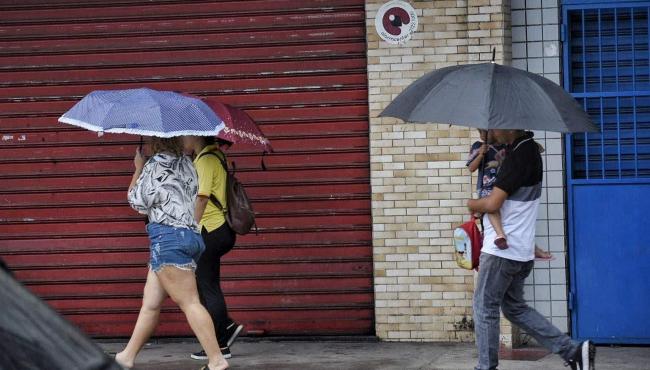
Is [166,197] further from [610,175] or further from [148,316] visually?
[610,175]

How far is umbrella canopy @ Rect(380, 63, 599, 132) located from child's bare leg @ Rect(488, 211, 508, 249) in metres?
0.73

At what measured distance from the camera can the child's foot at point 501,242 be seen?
7.71m

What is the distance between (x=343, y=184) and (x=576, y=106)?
2986 millimetres

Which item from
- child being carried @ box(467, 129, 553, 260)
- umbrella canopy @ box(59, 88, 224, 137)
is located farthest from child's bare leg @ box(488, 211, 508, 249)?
umbrella canopy @ box(59, 88, 224, 137)

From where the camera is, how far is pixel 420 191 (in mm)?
10078

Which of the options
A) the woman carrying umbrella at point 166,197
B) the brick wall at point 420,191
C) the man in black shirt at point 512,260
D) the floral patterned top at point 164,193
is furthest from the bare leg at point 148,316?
the brick wall at point 420,191

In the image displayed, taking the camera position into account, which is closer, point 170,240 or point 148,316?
point 170,240

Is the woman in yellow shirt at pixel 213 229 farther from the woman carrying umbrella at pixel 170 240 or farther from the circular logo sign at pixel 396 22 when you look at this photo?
the circular logo sign at pixel 396 22

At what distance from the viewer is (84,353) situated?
10.5 ft

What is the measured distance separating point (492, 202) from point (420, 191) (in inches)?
93.6

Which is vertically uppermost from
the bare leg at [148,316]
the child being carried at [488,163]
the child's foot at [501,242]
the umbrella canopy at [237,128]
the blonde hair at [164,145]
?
the umbrella canopy at [237,128]

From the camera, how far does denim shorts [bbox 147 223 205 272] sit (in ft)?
26.2

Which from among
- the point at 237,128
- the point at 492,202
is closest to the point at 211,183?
the point at 237,128

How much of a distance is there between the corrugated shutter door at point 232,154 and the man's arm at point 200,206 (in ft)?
4.77
